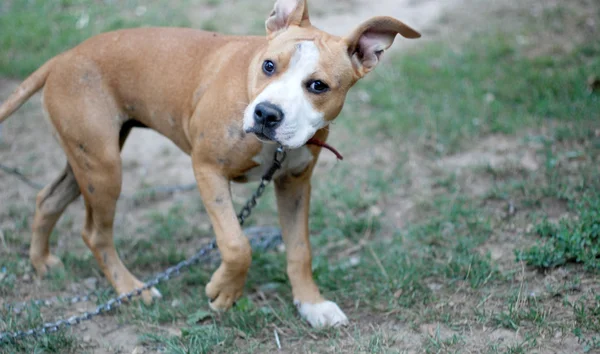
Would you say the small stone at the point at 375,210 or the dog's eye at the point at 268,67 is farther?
the small stone at the point at 375,210

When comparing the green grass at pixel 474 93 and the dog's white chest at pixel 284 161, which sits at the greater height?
the dog's white chest at pixel 284 161

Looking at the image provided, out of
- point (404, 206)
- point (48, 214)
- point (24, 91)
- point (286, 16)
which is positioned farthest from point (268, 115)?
point (404, 206)

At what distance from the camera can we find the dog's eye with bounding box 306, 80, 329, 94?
3672 mm

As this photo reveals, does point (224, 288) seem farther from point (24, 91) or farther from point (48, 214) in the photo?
point (24, 91)

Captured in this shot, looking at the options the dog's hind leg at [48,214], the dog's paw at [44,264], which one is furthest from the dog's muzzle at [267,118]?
the dog's paw at [44,264]

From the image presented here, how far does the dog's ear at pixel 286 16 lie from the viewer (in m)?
4.06

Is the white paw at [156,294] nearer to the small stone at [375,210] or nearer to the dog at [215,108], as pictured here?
the dog at [215,108]

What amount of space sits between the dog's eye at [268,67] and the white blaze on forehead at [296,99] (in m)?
0.10

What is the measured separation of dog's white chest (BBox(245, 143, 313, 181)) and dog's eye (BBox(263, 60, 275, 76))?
0.46 metres

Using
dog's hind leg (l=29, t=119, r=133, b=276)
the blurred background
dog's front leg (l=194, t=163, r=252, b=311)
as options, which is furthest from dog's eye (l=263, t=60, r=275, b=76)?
dog's hind leg (l=29, t=119, r=133, b=276)

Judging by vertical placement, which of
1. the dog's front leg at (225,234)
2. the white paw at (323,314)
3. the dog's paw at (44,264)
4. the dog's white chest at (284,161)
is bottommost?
the dog's paw at (44,264)

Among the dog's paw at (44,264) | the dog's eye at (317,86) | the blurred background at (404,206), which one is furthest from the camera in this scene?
the dog's paw at (44,264)

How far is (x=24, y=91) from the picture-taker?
4.53 m

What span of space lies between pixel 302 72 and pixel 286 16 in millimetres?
621
